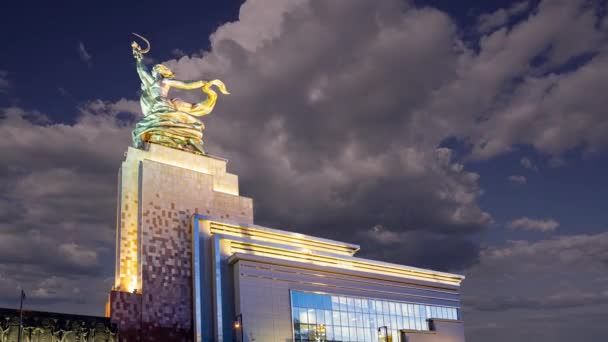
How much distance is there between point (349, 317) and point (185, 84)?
83.7 feet

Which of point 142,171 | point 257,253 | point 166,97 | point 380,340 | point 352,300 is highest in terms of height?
point 166,97

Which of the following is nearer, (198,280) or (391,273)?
(198,280)

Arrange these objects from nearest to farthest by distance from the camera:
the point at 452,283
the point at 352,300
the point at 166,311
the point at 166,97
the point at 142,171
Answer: the point at 166,311 < the point at 142,171 < the point at 352,300 < the point at 166,97 < the point at 452,283

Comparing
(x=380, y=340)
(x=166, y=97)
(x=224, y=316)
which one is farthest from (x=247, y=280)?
(x=166, y=97)

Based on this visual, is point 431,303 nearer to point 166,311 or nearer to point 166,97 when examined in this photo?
point 166,311

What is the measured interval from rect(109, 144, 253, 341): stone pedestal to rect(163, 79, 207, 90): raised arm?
710 cm

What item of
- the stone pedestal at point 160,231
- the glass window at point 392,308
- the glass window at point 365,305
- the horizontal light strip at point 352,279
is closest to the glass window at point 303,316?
the horizontal light strip at point 352,279

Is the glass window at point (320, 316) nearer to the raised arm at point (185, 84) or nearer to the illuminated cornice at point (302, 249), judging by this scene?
the illuminated cornice at point (302, 249)

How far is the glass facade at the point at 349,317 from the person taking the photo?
49094mm

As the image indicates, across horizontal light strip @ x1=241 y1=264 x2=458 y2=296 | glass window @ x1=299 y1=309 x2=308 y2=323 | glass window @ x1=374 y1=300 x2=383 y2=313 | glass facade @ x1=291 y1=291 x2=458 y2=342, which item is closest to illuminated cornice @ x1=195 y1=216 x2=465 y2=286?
horizontal light strip @ x1=241 y1=264 x2=458 y2=296

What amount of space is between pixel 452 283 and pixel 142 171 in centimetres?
3247

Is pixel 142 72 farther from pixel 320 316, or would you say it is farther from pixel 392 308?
pixel 392 308

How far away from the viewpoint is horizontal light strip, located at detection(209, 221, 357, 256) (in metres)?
50.2

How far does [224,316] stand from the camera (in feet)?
153
